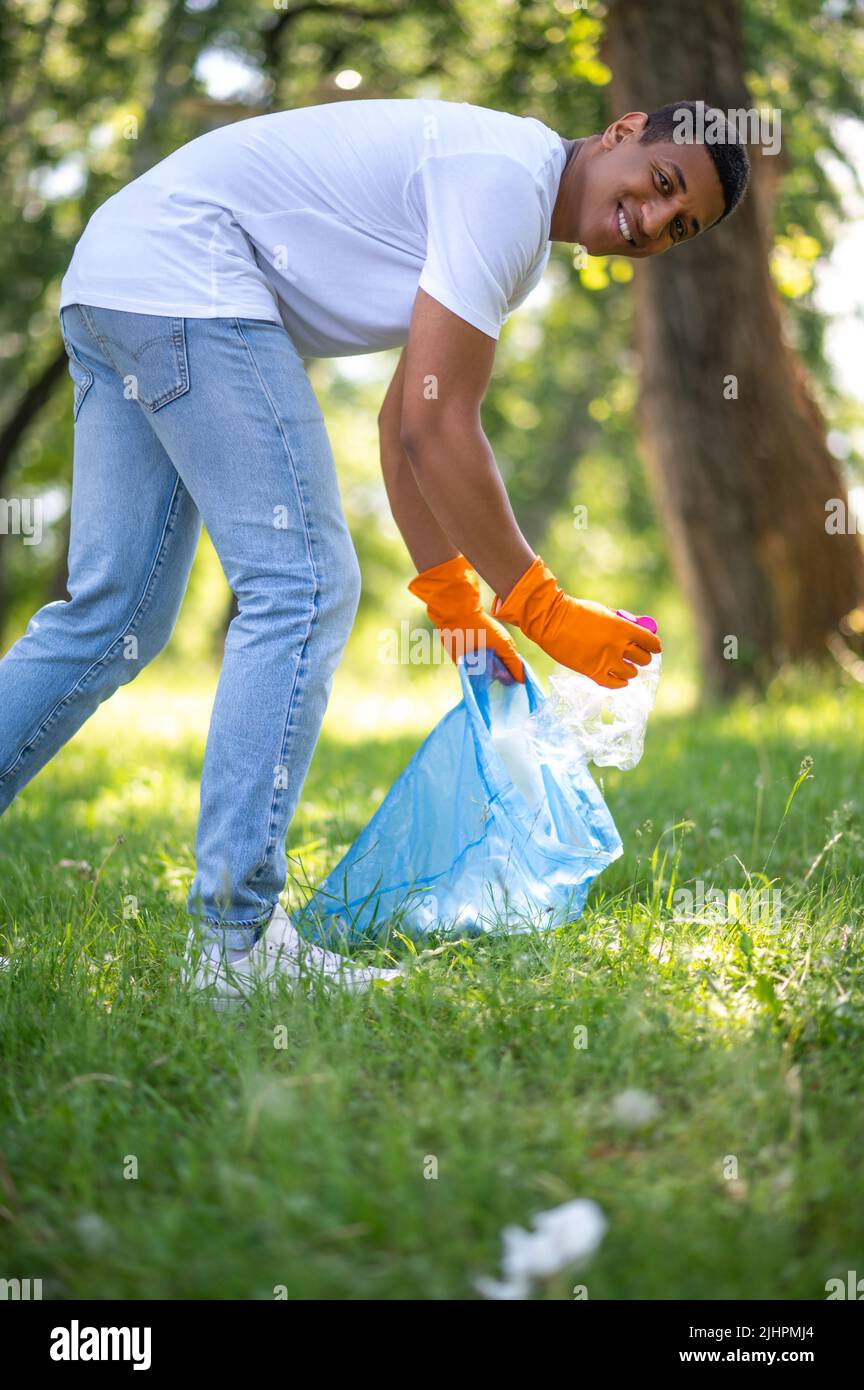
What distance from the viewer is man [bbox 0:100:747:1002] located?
195cm

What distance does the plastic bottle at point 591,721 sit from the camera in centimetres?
241

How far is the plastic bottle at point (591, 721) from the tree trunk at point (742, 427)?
12.0 feet

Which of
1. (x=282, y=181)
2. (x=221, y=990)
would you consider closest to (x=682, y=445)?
(x=282, y=181)

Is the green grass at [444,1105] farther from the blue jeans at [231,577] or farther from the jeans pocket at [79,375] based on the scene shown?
the jeans pocket at [79,375]

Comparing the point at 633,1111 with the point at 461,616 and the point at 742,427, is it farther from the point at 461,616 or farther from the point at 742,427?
the point at 742,427

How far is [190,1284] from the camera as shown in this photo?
1.26 m

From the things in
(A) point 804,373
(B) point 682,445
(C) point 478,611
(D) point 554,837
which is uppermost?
(A) point 804,373

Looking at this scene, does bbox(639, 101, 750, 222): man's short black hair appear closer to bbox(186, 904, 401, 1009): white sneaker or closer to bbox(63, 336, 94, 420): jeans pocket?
bbox(63, 336, 94, 420): jeans pocket

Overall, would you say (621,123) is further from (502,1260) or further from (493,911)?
(502,1260)

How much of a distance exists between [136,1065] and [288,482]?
38.3 inches

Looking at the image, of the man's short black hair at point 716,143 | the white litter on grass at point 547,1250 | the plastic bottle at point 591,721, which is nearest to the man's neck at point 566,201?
the man's short black hair at point 716,143

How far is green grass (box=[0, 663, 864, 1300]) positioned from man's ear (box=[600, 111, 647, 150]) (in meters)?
1.41

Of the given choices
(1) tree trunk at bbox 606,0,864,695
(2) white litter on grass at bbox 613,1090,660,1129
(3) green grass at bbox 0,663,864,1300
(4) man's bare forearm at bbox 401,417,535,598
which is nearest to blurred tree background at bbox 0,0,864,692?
(1) tree trunk at bbox 606,0,864,695

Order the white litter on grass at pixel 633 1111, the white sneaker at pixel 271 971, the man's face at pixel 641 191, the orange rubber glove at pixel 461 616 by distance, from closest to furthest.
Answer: the white litter on grass at pixel 633 1111 < the white sneaker at pixel 271 971 < the man's face at pixel 641 191 < the orange rubber glove at pixel 461 616
